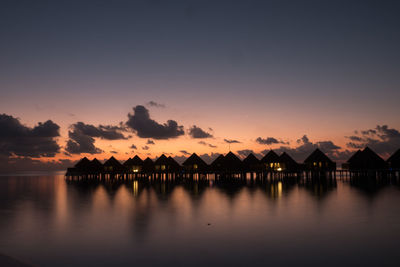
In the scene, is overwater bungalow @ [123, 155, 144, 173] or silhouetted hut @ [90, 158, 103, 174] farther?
overwater bungalow @ [123, 155, 144, 173]

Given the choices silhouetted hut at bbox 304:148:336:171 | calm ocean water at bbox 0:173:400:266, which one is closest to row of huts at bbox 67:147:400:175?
silhouetted hut at bbox 304:148:336:171

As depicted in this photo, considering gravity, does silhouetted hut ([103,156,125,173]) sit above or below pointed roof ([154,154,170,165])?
below

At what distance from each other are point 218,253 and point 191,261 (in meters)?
1.26

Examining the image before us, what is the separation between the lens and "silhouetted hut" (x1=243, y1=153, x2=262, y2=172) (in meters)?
54.1

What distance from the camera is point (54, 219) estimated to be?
2003cm

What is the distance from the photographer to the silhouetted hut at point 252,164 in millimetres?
54125

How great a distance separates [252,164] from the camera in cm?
5591

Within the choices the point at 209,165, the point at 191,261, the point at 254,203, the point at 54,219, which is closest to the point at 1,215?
the point at 54,219

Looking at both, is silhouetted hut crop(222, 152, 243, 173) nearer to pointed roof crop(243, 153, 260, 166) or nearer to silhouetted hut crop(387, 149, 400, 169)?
pointed roof crop(243, 153, 260, 166)

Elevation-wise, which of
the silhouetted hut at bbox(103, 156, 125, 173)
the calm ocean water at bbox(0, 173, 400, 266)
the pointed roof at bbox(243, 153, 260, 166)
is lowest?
the calm ocean water at bbox(0, 173, 400, 266)

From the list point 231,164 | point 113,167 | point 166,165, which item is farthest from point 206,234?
point 113,167

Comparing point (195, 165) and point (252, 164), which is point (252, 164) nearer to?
point (252, 164)

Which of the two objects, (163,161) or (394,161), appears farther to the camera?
(163,161)

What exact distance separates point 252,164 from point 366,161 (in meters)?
18.0
